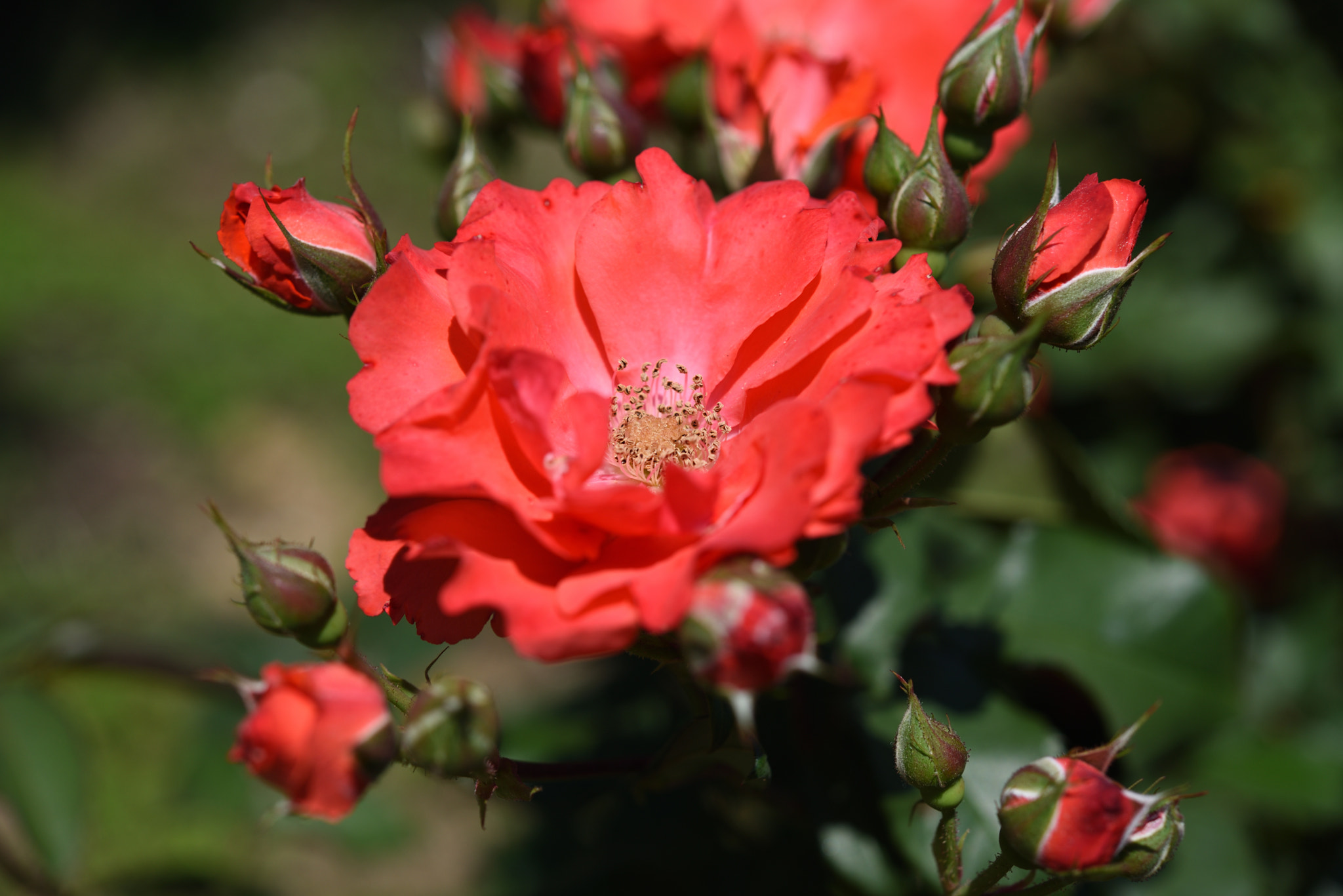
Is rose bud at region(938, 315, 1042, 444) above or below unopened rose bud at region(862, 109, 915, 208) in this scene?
below

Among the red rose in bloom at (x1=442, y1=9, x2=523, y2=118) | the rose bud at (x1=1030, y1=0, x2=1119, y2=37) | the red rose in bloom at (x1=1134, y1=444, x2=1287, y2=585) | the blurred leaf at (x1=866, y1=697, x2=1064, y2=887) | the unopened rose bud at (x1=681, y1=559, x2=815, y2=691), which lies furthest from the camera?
the red rose in bloom at (x1=1134, y1=444, x2=1287, y2=585)

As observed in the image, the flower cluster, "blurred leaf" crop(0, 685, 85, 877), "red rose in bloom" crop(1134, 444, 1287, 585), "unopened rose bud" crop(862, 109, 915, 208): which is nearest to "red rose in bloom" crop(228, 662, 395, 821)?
the flower cluster

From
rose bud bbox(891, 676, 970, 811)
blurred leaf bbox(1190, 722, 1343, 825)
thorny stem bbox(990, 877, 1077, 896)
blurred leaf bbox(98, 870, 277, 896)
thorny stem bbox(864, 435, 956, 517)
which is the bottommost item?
blurred leaf bbox(98, 870, 277, 896)

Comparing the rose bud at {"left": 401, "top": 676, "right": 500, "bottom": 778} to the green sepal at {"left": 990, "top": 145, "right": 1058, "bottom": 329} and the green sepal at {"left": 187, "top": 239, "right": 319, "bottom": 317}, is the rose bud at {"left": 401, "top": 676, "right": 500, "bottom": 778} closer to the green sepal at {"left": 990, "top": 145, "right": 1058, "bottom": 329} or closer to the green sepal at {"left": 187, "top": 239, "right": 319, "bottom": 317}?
the green sepal at {"left": 187, "top": 239, "right": 319, "bottom": 317}

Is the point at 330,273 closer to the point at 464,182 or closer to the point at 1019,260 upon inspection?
the point at 464,182

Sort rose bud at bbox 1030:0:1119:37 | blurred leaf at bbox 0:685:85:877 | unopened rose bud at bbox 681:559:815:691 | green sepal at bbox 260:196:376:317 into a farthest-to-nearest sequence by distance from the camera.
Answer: blurred leaf at bbox 0:685:85:877
rose bud at bbox 1030:0:1119:37
green sepal at bbox 260:196:376:317
unopened rose bud at bbox 681:559:815:691

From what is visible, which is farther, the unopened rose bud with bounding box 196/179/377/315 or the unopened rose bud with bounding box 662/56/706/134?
the unopened rose bud with bounding box 662/56/706/134

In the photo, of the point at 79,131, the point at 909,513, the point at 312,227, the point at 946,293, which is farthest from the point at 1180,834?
the point at 79,131
